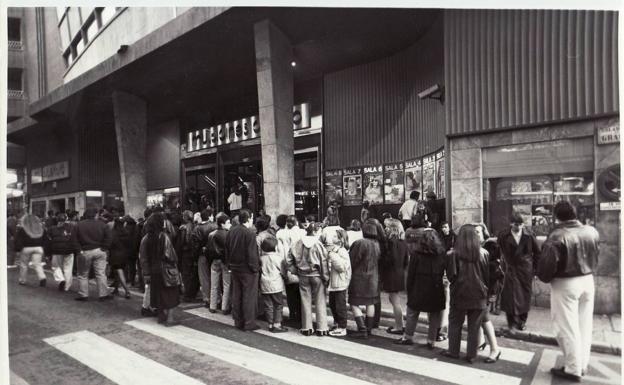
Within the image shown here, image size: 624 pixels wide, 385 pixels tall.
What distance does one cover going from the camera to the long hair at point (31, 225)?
4799 mm

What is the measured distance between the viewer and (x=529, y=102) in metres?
7.02

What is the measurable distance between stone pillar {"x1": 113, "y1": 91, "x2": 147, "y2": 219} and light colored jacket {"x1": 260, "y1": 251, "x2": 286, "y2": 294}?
11775 mm

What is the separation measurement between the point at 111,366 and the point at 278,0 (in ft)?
15.5

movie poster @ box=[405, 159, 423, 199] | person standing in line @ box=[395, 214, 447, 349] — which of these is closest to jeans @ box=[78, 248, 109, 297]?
person standing in line @ box=[395, 214, 447, 349]

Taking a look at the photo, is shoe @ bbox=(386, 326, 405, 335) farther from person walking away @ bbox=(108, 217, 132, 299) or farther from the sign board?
person walking away @ bbox=(108, 217, 132, 299)

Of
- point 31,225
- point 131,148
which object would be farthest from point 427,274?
point 131,148

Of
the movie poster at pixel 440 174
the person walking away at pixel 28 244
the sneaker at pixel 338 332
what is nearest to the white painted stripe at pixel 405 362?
the sneaker at pixel 338 332

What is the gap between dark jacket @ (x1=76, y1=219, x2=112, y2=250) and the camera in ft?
24.7

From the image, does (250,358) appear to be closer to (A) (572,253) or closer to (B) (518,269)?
(A) (572,253)

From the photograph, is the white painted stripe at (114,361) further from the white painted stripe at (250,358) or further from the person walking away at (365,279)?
the person walking away at (365,279)

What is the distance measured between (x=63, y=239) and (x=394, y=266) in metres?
6.51

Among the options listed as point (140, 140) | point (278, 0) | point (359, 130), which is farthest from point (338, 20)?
point (140, 140)

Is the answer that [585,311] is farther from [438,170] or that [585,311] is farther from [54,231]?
[54,231]

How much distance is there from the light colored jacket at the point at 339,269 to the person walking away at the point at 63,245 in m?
5.28
